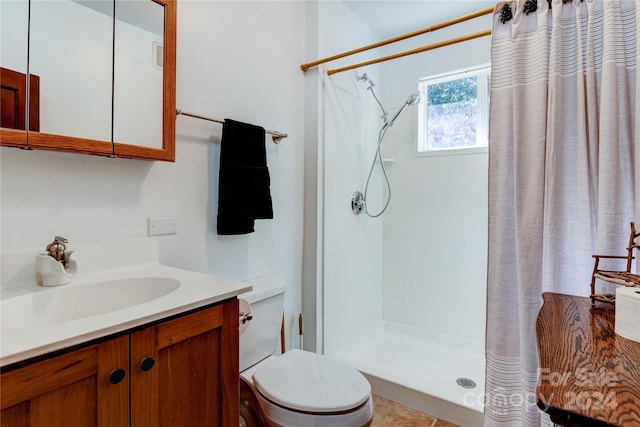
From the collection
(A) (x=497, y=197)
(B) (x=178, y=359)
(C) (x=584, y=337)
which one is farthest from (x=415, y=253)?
(B) (x=178, y=359)

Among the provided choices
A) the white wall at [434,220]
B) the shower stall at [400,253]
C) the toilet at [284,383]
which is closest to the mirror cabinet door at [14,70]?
the toilet at [284,383]

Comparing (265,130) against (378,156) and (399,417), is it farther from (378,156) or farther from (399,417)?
(399,417)

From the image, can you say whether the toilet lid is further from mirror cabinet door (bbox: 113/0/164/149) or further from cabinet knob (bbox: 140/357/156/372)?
mirror cabinet door (bbox: 113/0/164/149)

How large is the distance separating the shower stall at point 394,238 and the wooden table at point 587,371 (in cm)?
123

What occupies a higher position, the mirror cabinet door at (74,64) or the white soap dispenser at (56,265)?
the mirror cabinet door at (74,64)

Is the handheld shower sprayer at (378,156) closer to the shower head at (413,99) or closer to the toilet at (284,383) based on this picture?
the shower head at (413,99)

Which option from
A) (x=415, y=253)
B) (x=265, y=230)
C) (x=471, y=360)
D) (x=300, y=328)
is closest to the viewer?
(x=265, y=230)

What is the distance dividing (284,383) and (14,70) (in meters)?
1.36

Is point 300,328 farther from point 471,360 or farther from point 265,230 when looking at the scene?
point 471,360

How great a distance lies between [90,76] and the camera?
1.11m

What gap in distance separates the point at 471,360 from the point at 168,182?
2.33 meters

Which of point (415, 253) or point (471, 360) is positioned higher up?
point (415, 253)

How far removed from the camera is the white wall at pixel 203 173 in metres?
1.04

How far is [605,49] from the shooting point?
1.22m
